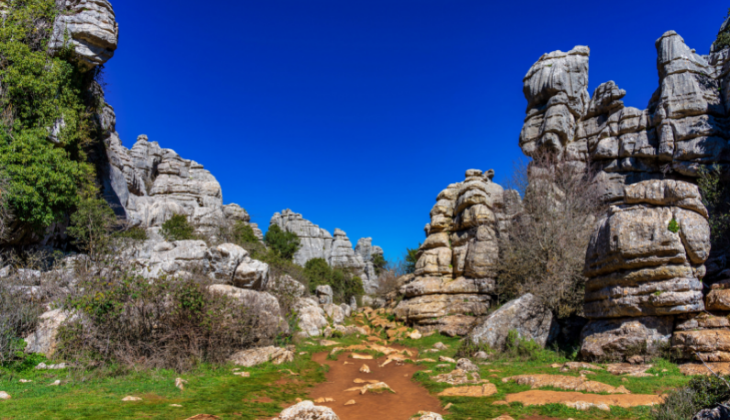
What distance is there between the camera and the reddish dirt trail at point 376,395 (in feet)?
26.7

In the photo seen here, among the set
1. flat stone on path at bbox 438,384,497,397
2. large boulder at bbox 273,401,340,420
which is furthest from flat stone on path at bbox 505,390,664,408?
large boulder at bbox 273,401,340,420

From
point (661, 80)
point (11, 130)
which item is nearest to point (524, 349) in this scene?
point (11, 130)

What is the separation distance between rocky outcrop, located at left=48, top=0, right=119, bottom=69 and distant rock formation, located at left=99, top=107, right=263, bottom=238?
18.2 feet

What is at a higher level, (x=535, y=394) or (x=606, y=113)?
(x=606, y=113)

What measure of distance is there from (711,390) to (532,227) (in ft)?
53.2

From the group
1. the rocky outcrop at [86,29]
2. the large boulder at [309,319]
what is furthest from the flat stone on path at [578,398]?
the rocky outcrop at [86,29]

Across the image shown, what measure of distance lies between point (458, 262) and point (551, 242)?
556 centimetres

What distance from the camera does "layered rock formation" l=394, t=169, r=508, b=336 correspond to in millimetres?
21312

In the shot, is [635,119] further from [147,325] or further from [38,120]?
[38,120]

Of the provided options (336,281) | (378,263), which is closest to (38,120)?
(336,281)

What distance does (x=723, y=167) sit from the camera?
21812 millimetres

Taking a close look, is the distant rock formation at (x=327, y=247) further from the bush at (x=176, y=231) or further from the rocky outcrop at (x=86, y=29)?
the rocky outcrop at (x=86, y=29)

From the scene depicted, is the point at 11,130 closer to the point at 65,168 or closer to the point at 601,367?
the point at 65,168

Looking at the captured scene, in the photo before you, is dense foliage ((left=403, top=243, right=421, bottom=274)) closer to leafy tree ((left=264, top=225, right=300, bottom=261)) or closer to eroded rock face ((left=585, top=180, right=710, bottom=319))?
leafy tree ((left=264, top=225, right=300, bottom=261))
